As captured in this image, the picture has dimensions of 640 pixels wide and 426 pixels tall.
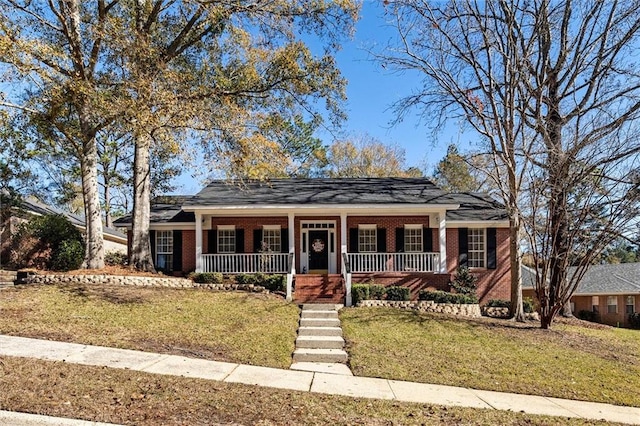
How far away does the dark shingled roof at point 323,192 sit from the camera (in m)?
17.3

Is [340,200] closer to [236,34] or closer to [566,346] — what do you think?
[236,34]

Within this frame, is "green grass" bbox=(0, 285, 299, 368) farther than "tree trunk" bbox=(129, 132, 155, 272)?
No

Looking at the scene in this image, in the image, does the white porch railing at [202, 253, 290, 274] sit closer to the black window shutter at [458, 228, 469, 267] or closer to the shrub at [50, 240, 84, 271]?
the shrub at [50, 240, 84, 271]

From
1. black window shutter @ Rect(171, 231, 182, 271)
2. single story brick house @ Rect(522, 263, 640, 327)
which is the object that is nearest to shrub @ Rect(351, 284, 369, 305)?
black window shutter @ Rect(171, 231, 182, 271)

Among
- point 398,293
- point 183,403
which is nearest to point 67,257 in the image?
point 398,293

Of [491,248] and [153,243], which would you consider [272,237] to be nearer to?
[153,243]

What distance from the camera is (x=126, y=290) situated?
41.8ft

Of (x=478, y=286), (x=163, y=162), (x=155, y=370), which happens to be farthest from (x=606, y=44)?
(x=163, y=162)

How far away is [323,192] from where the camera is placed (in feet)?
61.3

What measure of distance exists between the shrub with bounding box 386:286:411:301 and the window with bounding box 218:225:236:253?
689 cm

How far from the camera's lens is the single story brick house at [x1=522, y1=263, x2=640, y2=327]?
80.7 feet

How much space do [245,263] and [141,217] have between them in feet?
14.2

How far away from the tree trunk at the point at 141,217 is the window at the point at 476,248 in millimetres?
12535

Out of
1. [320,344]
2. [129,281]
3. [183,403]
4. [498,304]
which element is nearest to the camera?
[183,403]
